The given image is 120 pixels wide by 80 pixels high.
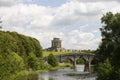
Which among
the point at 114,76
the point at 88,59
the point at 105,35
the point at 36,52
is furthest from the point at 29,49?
the point at 114,76

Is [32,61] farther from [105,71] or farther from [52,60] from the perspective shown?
[105,71]

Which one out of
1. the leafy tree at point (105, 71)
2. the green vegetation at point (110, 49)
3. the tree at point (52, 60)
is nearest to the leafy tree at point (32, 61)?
the tree at point (52, 60)

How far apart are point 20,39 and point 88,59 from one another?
168 ft

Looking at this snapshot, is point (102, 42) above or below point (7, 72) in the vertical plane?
above

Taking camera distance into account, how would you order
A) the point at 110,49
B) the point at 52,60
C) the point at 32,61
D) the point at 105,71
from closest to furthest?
the point at 105,71
the point at 110,49
the point at 32,61
the point at 52,60

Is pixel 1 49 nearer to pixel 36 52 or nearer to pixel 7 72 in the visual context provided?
pixel 7 72

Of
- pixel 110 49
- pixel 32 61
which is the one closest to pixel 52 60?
pixel 32 61

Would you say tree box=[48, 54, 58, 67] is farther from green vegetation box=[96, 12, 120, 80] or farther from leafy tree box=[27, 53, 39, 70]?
green vegetation box=[96, 12, 120, 80]

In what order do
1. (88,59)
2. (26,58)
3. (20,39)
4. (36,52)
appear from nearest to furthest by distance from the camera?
(26,58) → (20,39) → (36,52) → (88,59)

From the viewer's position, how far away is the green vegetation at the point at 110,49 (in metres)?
56.5

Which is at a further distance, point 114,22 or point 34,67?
point 34,67

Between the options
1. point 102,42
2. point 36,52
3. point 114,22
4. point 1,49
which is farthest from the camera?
point 36,52

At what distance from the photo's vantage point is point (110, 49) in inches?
2638

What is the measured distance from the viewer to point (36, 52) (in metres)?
164
